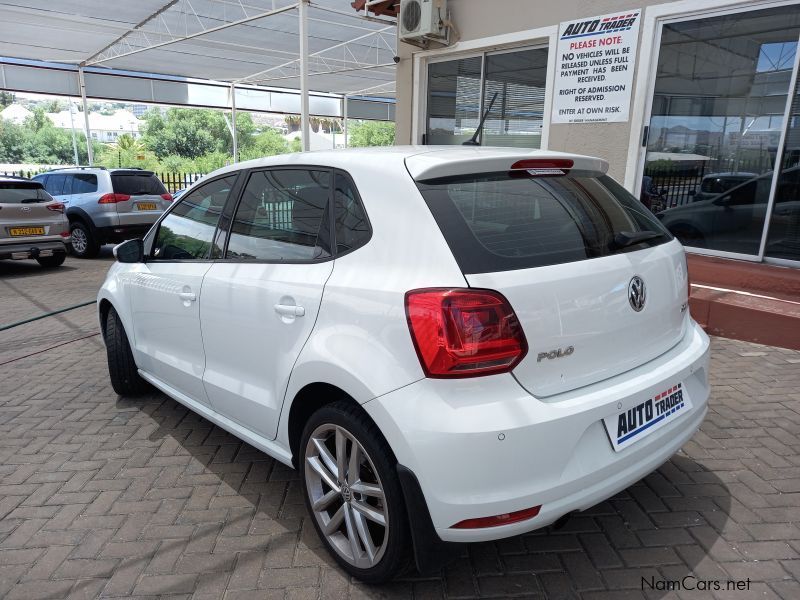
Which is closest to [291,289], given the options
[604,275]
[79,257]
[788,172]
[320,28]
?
[604,275]

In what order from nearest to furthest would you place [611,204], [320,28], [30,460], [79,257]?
[611,204], [30,460], [79,257], [320,28]

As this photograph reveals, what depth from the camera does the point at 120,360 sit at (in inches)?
163

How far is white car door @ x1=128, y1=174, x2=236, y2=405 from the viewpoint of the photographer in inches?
125

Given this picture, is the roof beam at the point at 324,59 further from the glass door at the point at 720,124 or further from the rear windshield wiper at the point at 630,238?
the rear windshield wiper at the point at 630,238

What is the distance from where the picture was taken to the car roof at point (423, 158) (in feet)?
7.38

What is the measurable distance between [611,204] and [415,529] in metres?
1.63

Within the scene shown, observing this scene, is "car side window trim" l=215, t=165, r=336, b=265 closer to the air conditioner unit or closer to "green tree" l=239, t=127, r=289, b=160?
the air conditioner unit

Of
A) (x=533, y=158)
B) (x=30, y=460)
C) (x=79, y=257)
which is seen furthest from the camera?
(x=79, y=257)

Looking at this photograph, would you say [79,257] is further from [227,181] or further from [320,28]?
[227,181]

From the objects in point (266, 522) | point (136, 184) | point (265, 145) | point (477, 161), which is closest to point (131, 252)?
point (266, 522)

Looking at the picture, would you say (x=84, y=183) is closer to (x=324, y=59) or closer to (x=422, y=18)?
(x=422, y=18)

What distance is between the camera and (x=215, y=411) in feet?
10.3

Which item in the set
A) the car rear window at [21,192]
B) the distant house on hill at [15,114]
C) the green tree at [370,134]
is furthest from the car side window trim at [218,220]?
the distant house on hill at [15,114]

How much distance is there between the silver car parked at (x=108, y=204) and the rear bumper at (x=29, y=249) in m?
1.26
